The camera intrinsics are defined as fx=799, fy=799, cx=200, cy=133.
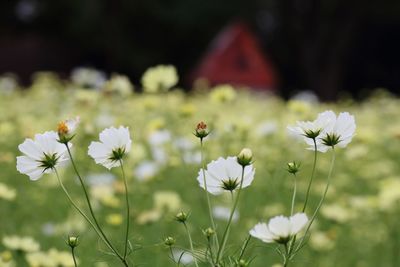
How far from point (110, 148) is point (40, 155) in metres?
0.09

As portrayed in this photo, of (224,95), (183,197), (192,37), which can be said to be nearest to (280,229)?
(224,95)

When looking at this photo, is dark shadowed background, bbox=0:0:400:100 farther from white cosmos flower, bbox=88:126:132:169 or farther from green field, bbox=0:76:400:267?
white cosmos flower, bbox=88:126:132:169

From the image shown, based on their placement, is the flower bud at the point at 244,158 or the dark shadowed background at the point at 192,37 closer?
the flower bud at the point at 244,158

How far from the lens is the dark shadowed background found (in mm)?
10883

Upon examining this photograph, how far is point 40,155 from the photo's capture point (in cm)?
103

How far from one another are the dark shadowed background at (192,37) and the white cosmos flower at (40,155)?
981cm

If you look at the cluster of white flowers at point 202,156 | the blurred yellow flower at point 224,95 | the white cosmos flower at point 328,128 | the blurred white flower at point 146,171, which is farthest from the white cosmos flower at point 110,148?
the blurred white flower at point 146,171

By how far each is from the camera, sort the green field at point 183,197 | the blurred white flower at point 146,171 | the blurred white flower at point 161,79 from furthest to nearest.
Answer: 1. the blurred white flower at point 146,171
2. the green field at point 183,197
3. the blurred white flower at point 161,79

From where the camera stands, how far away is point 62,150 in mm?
1029

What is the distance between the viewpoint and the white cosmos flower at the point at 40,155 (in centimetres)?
103

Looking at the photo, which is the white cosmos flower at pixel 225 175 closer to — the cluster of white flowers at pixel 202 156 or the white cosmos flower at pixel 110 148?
the cluster of white flowers at pixel 202 156

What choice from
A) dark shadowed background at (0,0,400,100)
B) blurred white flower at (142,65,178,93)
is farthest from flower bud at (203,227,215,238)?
dark shadowed background at (0,0,400,100)

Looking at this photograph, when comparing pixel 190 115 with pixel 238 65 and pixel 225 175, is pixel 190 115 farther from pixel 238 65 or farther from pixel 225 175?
pixel 238 65

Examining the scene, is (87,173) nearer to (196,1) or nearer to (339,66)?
(339,66)
